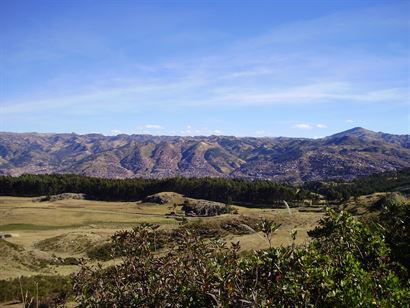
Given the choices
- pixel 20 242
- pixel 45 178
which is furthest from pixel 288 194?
pixel 45 178

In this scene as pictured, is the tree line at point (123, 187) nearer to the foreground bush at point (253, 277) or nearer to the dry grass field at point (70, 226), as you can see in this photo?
the dry grass field at point (70, 226)

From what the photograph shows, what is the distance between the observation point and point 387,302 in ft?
25.9

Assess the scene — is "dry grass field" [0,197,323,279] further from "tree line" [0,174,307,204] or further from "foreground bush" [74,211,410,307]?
"tree line" [0,174,307,204]

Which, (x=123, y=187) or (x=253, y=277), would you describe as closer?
(x=253, y=277)

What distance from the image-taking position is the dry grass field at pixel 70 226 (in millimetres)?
44969

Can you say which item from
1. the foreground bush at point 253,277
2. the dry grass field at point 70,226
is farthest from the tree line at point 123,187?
the foreground bush at point 253,277

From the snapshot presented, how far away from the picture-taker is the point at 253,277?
29.7 ft

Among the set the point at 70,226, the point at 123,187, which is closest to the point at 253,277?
the point at 70,226

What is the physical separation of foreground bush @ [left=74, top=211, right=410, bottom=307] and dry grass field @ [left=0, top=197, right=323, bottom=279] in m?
0.89

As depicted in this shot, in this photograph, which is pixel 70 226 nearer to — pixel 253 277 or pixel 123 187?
pixel 123 187

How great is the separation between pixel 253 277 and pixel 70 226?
289 ft

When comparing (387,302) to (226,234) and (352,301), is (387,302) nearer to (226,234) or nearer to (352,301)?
(352,301)

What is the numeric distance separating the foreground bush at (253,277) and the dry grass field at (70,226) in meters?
0.89

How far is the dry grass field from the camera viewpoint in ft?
148
